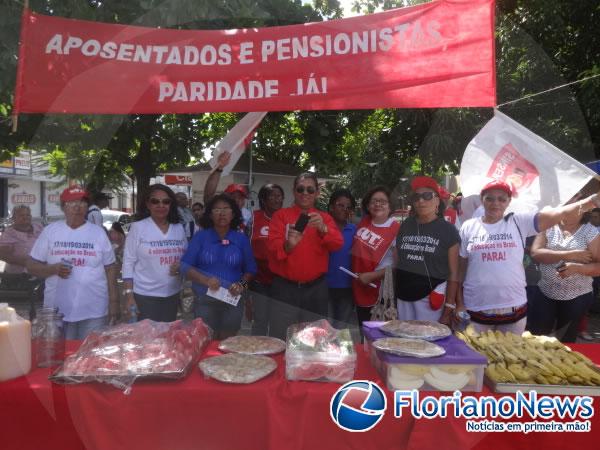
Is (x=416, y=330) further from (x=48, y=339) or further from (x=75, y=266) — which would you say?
(x=75, y=266)

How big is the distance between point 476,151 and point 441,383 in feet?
5.92

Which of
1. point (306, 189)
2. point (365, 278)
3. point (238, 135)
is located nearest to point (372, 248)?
point (365, 278)

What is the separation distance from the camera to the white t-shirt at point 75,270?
3.41 m

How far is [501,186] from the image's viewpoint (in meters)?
3.19

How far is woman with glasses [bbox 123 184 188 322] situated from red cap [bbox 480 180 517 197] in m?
2.32

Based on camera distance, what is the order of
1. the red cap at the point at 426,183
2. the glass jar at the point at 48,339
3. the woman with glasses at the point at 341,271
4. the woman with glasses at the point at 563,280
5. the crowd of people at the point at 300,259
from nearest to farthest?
the glass jar at the point at 48,339
the crowd of people at the point at 300,259
the red cap at the point at 426,183
the woman with glasses at the point at 563,280
the woman with glasses at the point at 341,271

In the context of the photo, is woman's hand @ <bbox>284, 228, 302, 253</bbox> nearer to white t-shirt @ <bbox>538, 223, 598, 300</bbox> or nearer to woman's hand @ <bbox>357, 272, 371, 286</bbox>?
woman's hand @ <bbox>357, 272, 371, 286</bbox>

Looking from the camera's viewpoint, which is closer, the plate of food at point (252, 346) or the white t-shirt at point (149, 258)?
the plate of food at point (252, 346)

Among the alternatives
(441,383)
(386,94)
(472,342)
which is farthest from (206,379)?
(386,94)

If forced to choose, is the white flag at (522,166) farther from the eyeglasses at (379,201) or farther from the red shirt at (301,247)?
the red shirt at (301,247)

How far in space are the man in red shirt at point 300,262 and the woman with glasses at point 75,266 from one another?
1.27 metres

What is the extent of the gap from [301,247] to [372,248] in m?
0.84

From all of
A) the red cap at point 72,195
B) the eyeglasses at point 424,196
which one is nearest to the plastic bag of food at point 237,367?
the eyeglasses at point 424,196

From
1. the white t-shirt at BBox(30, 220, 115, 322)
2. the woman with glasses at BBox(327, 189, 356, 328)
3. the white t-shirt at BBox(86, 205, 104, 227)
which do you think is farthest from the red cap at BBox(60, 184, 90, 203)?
the white t-shirt at BBox(86, 205, 104, 227)
